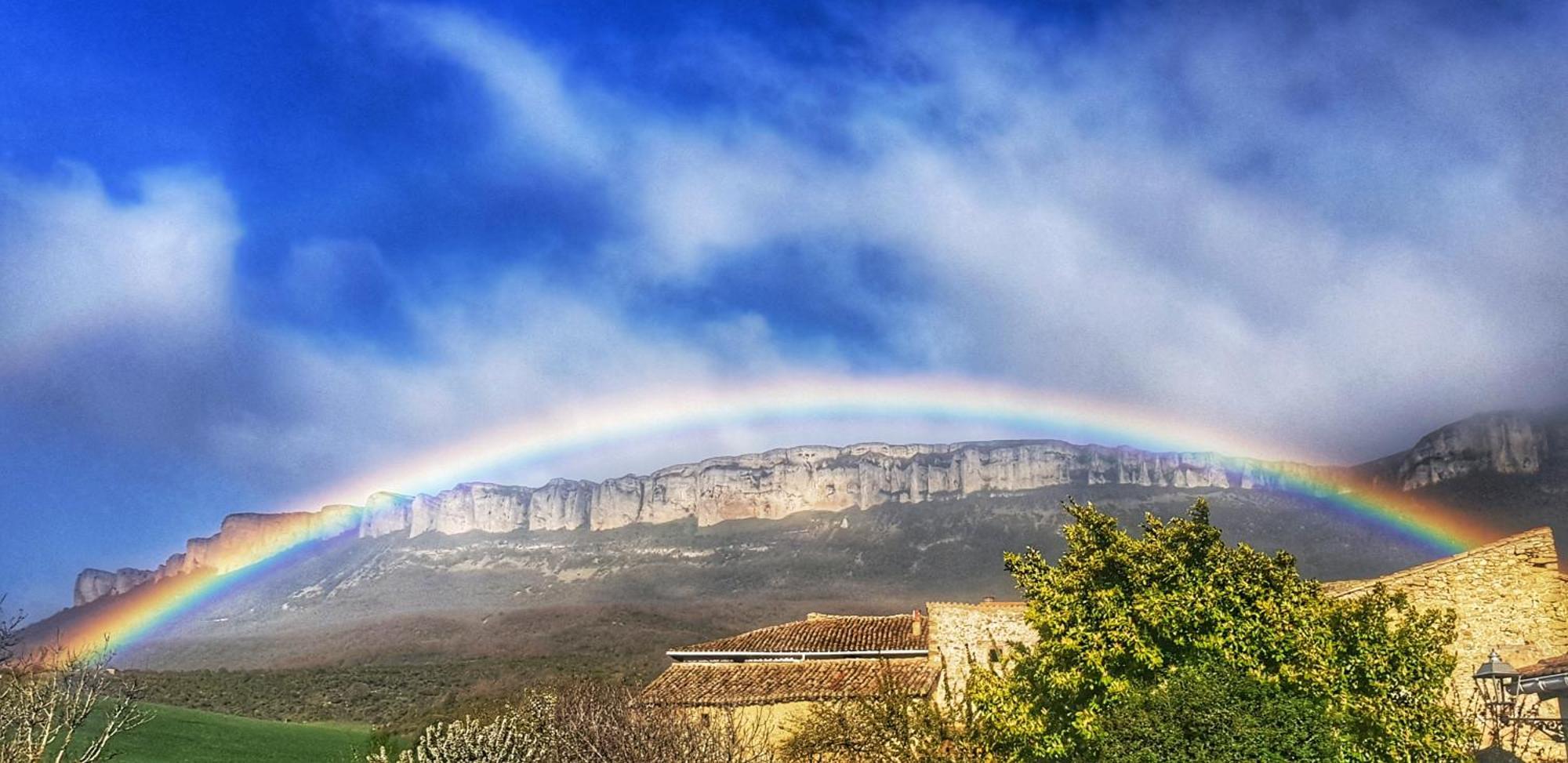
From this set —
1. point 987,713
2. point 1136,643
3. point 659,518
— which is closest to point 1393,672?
point 1136,643

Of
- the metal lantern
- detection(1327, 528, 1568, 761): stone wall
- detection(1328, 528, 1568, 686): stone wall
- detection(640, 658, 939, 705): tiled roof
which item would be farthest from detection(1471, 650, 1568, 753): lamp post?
detection(640, 658, 939, 705): tiled roof

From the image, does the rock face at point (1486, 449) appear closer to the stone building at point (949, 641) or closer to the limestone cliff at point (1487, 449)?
the limestone cliff at point (1487, 449)

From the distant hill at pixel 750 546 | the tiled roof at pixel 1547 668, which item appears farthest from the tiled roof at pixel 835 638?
the distant hill at pixel 750 546

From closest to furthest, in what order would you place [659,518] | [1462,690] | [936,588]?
[1462,690] < [936,588] < [659,518]

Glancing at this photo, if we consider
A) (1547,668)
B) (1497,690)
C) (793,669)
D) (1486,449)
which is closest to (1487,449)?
Result: (1486,449)

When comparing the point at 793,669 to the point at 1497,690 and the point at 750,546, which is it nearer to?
the point at 1497,690

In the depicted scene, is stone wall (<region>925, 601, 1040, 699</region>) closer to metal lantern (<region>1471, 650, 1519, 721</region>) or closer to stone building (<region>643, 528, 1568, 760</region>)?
stone building (<region>643, 528, 1568, 760</region>)

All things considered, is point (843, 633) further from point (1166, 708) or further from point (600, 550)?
point (600, 550)

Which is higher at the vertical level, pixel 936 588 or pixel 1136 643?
pixel 1136 643
